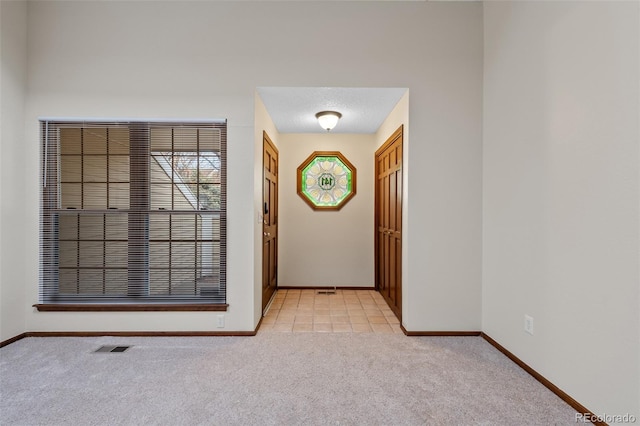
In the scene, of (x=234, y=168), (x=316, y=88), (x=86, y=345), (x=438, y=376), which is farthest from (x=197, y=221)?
(x=438, y=376)

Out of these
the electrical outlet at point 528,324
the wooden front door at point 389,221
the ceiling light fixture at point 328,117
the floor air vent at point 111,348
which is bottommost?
the floor air vent at point 111,348

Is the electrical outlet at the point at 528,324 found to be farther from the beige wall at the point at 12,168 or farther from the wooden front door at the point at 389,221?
the beige wall at the point at 12,168

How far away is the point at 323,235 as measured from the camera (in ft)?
16.2

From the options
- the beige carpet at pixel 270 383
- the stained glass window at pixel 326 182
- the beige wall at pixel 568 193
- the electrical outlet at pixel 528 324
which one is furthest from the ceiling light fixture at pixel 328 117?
the electrical outlet at pixel 528 324

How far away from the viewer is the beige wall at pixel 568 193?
1.65m

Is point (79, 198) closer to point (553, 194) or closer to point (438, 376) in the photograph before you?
point (438, 376)

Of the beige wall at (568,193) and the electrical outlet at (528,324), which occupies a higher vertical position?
the beige wall at (568,193)

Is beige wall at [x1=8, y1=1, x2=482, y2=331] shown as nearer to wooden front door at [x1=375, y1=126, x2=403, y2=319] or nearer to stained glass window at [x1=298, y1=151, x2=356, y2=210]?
wooden front door at [x1=375, y1=126, x2=403, y2=319]

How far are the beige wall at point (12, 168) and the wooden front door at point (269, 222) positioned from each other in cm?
217

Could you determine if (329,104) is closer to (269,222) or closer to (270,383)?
(269,222)

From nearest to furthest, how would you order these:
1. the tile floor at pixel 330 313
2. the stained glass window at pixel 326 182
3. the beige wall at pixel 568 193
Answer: the beige wall at pixel 568 193 → the tile floor at pixel 330 313 → the stained glass window at pixel 326 182

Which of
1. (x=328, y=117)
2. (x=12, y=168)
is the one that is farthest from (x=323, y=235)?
(x=12, y=168)

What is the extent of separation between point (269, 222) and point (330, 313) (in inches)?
53.3

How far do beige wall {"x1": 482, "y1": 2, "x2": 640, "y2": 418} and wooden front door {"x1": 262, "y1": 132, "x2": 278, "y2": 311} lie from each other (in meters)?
2.32
